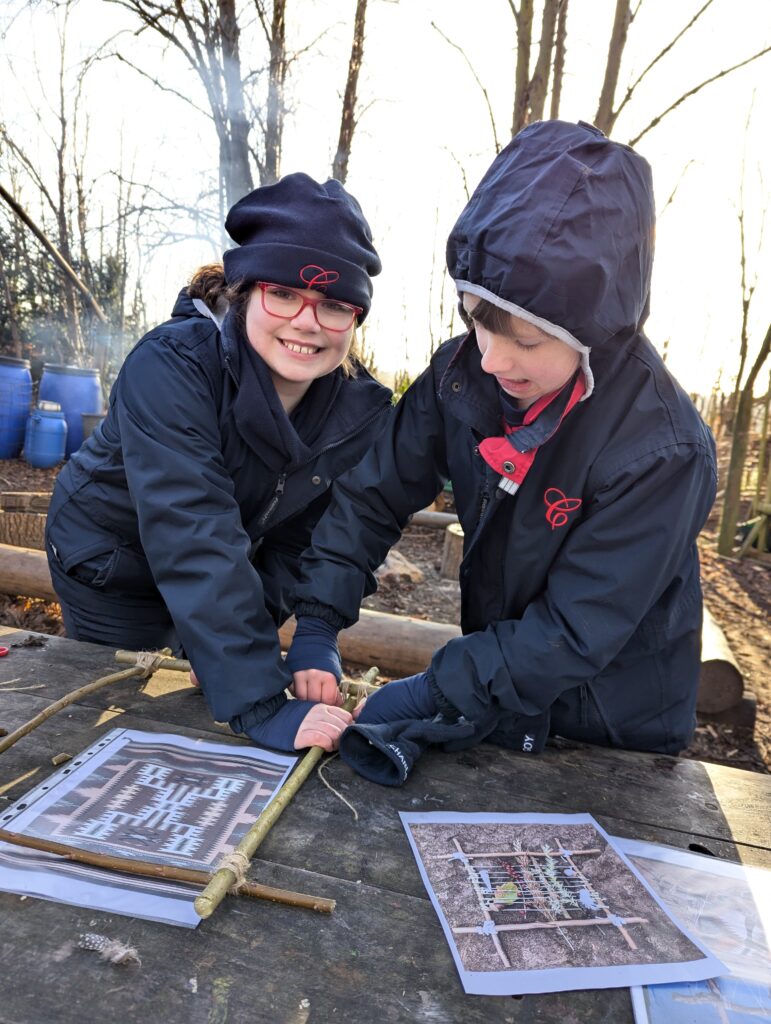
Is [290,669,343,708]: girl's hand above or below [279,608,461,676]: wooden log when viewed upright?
above

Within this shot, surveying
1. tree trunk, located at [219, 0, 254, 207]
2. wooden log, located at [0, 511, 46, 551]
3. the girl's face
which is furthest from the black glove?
tree trunk, located at [219, 0, 254, 207]

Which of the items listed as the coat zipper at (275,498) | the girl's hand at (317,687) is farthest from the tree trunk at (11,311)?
the girl's hand at (317,687)

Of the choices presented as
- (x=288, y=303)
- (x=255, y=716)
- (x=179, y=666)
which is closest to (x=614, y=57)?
(x=288, y=303)

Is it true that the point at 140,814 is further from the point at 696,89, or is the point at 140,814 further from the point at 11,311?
the point at 11,311

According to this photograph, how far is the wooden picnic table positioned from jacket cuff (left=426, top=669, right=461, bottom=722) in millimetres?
88

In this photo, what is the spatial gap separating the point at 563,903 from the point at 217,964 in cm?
48

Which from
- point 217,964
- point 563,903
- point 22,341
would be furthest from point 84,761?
point 22,341

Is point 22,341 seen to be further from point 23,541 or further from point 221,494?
point 221,494

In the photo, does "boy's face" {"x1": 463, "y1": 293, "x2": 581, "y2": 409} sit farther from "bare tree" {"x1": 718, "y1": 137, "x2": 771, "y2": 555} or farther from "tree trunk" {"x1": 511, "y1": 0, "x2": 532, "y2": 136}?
"bare tree" {"x1": 718, "y1": 137, "x2": 771, "y2": 555}

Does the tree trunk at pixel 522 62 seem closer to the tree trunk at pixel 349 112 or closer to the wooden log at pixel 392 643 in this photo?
the tree trunk at pixel 349 112

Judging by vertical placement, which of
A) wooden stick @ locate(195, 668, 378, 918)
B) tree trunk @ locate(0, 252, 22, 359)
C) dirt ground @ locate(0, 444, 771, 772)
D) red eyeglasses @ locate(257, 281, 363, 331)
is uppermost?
tree trunk @ locate(0, 252, 22, 359)

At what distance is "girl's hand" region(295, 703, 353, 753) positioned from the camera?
140 cm

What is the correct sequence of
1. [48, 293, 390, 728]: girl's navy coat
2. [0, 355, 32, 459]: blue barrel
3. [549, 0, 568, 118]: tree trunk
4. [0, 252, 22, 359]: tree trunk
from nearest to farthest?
1. [48, 293, 390, 728]: girl's navy coat
2. [549, 0, 568, 118]: tree trunk
3. [0, 355, 32, 459]: blue barrel
4. [0, 252, 22, 359]: tree trunk

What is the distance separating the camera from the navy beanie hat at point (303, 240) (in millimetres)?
1684
